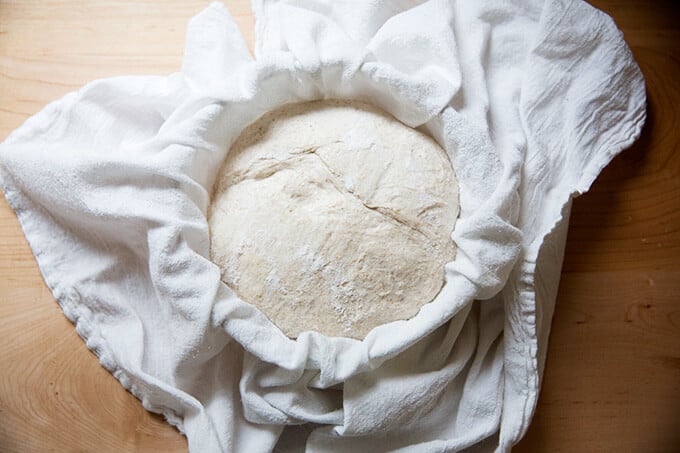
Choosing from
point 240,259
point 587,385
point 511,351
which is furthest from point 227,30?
point 587,385

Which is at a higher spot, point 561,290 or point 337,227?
point 337,227

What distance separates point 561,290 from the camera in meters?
0.75

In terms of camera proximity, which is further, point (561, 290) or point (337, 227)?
point (561, 290)

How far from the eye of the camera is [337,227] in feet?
2.03

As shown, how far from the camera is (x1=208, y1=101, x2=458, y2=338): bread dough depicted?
0.62 meters

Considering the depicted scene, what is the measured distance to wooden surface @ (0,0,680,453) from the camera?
70 cm

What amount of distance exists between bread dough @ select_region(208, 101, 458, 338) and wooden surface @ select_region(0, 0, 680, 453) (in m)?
0.23

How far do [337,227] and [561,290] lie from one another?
0.34 metres

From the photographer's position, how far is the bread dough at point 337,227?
2.03 ft

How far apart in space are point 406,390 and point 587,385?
276 millimetres

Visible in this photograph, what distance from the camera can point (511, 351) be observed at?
675mm

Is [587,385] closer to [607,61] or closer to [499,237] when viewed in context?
[499,237]

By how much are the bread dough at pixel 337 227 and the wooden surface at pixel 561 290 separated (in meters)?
0.23

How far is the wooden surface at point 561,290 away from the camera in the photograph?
70 centimetres
